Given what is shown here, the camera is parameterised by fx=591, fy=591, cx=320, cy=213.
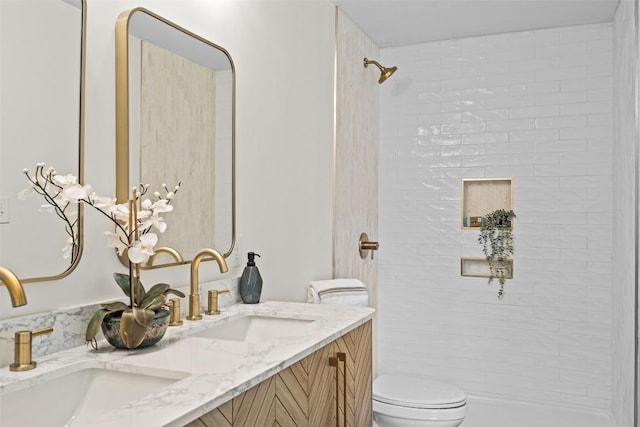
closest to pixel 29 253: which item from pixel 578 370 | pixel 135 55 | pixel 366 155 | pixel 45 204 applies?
pixel 45 204

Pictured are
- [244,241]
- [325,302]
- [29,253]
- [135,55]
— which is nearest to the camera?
[29,253]

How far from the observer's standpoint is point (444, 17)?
Result: 133 inches

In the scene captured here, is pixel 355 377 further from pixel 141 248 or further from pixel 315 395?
pixel 141 248

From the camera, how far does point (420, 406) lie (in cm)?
285

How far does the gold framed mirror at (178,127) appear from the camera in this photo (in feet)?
5.49

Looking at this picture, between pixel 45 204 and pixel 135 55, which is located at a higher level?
pixel 135 55

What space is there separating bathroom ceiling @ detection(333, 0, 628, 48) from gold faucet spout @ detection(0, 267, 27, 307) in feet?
8.12

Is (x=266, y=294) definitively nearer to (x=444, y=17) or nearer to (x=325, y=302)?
(x=325, y=302)

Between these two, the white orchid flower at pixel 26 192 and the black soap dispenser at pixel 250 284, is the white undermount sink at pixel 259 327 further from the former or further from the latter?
the white orchid flower at pixel 26 192

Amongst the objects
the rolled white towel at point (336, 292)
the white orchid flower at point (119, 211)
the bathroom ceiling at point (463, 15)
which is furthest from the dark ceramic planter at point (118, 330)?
the bathroom ceiling at point (463, 15)

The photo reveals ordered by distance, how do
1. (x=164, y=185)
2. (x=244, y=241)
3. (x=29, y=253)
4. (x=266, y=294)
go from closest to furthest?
1. (x=29, y=253)
2. (x=164, y=185)
3. (x=244, y=241)
4. (x=266, y=294)

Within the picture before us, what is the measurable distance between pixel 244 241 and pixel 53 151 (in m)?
0.94

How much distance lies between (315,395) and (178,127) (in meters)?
0.94

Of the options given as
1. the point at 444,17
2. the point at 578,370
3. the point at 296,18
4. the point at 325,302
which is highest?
the point at 444,17
